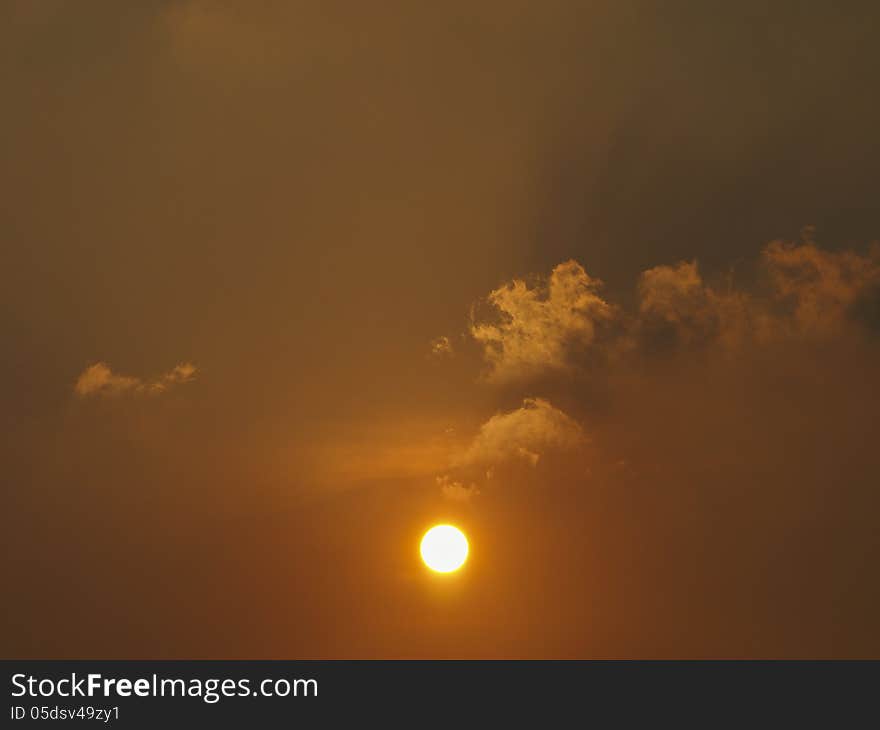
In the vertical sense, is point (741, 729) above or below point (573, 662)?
below

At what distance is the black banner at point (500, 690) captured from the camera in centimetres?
4812

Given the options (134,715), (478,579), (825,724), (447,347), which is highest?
(447,347)

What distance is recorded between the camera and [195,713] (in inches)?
1790

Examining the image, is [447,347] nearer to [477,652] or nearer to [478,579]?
[478,579]

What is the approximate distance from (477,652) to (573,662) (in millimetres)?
5400

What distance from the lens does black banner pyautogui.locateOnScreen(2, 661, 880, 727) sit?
4812cm

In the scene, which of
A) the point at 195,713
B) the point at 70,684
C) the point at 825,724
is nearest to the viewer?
the point at 70,684

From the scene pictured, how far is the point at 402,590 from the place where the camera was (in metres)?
47.8

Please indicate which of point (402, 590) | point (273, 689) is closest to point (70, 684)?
point (273, 689)

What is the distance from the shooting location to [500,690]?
5091 centimetres

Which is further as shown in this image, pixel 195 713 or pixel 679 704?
pixel 679 704

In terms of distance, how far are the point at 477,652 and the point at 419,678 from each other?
11.7ft

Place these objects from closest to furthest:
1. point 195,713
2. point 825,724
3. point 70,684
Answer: point 70,684 → point 195,713 → point 825,724

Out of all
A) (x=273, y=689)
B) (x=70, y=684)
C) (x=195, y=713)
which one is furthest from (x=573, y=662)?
(x=70, y=684)
